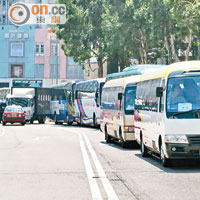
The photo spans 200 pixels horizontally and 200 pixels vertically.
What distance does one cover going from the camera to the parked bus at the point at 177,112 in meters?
14.9

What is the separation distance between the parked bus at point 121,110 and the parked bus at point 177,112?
18.4 ft

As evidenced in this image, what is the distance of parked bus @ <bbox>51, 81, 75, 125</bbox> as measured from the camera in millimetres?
51700

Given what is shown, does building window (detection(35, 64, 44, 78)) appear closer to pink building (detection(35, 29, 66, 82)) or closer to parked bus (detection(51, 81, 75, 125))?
pink building (detection(35, 29, 66, 82))

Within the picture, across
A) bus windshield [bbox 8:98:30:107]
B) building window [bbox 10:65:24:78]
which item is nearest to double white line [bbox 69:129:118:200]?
bus windshield [bbox 8:98:30:107]

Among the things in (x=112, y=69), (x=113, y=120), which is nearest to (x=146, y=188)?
(x=113, y=120)

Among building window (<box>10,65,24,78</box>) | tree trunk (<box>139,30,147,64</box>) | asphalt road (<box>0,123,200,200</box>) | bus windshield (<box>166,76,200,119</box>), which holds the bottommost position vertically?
asphalt road (<box>0,123,200,200</box>)

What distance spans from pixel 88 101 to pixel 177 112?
1161 inches

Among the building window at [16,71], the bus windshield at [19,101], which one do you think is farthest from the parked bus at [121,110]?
the building window at [16,71]

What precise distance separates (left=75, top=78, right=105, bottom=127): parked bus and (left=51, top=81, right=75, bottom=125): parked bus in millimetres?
2474

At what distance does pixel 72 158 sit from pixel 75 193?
7.76m

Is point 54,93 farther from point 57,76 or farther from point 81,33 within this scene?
point 57,76

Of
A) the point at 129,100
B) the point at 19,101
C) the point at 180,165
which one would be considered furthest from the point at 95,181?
the point at 19,101

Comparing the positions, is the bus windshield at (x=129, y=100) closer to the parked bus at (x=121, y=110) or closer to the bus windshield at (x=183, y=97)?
the parked bus at (x=121, y=110)

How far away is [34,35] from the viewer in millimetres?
108562
